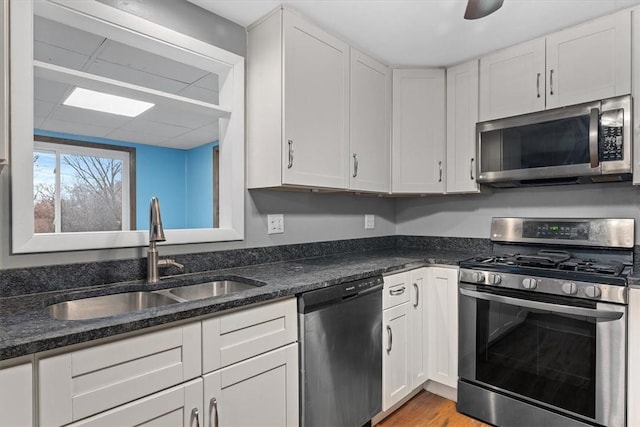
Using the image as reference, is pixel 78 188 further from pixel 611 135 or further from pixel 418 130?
pixel 611 135

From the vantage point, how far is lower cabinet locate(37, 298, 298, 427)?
37.6 inches

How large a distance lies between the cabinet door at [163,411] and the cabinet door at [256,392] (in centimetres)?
4

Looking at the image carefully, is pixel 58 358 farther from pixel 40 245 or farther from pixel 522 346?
pixel 522 346

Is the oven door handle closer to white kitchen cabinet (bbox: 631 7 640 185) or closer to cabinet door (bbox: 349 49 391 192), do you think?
white kitchen cabinet (bbox: 631 7 640 185)

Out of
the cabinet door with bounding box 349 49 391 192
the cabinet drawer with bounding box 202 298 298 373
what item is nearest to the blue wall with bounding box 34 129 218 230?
the cabinet door with bounding box 349 49 391 192

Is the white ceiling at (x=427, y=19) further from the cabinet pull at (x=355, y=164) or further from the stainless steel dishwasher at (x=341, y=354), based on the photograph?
the stainless steel dishwasher at (x=341, y=354)

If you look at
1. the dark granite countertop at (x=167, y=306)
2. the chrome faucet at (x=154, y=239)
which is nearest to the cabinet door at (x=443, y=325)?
the dark granite countertop at (x=167, y=306)

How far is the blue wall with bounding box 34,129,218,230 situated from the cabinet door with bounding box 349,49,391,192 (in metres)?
3.16

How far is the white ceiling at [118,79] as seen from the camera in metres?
2.29

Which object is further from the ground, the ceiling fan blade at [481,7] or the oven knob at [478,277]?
the ceiling fan blade at [481,7]

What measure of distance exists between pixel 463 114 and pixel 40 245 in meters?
2.54

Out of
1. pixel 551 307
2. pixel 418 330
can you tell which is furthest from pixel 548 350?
pixel 418 330

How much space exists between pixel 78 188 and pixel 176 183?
150cm

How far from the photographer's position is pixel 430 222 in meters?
2.96
